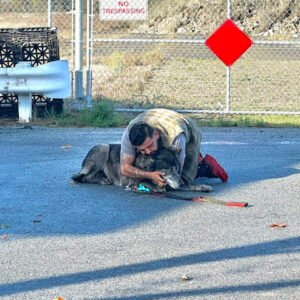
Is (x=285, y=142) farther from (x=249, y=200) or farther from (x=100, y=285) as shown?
(x=100, y=285)

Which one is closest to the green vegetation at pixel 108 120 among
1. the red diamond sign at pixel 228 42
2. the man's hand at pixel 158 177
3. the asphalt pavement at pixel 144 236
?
the red diamond sign at pixel 228 42

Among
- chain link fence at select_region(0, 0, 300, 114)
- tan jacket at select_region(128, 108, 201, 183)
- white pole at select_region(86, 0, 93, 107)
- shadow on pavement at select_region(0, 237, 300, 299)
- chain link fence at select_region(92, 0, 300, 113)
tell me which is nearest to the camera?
shadow on pavement at select_region(0, 237, 300, 299)

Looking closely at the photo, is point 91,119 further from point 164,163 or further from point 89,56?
point 164,163

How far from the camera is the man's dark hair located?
8.52m

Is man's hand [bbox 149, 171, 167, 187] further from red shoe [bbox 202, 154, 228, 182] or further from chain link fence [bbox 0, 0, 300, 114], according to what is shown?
chain link fence [bbox 0, 0, 300, 114]

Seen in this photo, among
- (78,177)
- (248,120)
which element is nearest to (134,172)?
(78,177)

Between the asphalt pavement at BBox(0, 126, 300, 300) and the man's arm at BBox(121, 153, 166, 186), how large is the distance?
17cm

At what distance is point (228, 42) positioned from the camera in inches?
553

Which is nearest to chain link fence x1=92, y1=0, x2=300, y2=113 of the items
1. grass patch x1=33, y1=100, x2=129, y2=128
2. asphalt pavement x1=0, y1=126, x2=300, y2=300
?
grass patch x1=33, y1=100, x2=129, y2=128

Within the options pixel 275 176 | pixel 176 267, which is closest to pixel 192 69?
pixel 275 176

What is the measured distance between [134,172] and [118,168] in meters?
0.39

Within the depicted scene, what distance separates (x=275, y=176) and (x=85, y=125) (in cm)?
436

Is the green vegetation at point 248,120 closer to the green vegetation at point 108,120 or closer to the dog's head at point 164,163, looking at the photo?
the green vegetation at point 108,120

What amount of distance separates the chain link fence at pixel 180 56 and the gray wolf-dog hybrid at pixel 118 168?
17.1 ft
